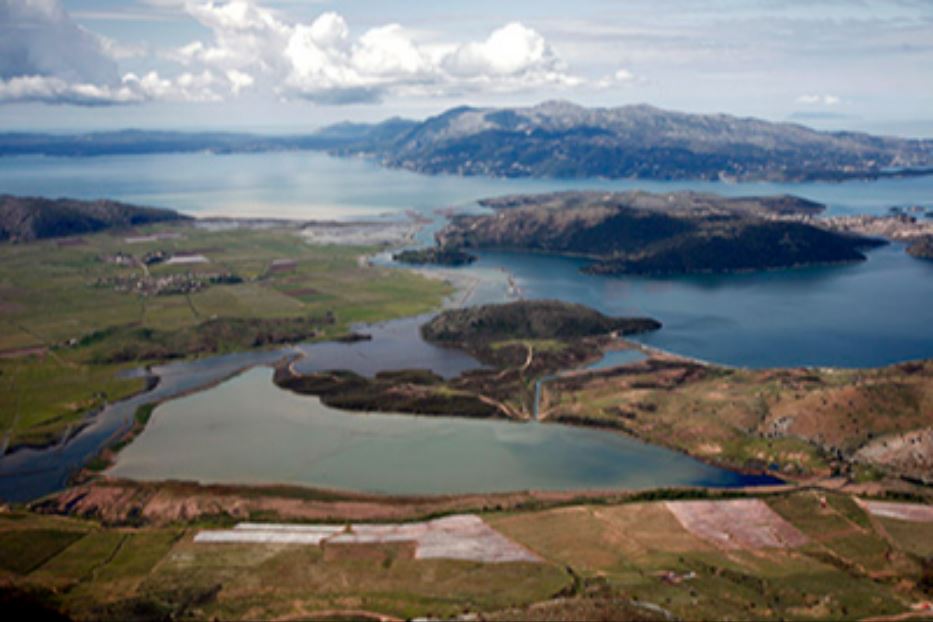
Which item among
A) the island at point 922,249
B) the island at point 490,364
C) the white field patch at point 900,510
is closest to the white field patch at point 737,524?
the white field patch at point 900,510

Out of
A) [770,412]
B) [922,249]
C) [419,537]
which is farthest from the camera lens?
[922,249]

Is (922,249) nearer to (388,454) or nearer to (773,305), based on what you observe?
(773,305)

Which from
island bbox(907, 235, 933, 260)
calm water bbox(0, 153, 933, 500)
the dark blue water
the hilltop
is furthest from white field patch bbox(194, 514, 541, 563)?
the hilltop

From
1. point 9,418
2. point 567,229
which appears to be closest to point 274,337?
point 9,418

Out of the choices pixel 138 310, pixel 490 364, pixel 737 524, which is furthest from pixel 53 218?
pixel 737 524

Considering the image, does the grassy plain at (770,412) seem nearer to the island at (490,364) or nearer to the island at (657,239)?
the island at (490,364)

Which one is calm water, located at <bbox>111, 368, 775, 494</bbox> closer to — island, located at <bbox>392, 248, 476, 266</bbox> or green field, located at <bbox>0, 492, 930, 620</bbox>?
green field, located at <bbox>0, 492, 930, 620</bbox>
